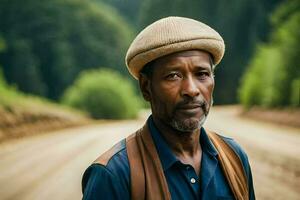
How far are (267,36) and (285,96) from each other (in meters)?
27.3

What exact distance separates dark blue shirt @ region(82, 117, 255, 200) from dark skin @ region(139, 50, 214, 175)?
55 millimetres

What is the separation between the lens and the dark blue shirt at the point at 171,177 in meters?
2.17

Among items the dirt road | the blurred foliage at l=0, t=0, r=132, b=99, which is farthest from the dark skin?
the blurred foliage at l=0, t=0, r=132, b=99

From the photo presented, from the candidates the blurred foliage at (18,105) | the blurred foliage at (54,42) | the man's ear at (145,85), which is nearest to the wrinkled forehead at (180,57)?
the man's ear at (145,85)

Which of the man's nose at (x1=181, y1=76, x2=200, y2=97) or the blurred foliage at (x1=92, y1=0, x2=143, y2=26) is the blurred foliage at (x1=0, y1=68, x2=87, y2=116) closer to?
the man's nose at (x1=181, y1=76, x2=200, y2=97)

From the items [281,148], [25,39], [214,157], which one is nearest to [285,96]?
[281,148]

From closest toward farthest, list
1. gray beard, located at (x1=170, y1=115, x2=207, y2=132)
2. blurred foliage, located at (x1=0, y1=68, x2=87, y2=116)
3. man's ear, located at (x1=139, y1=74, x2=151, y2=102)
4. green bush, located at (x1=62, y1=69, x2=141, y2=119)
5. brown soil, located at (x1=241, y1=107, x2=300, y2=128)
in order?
1. gray beard, located at (x1=170, y1=115, x2=207, y2=132)
2. man's ear, located at (x1=139, y1=74, x2=151, y2=102)
3. brown soil, located at (x1=241, y1=107, x2=300, y2=128)
4. blurred foliage, located at (x1=0, y1=68, x2=87, y2=116)
5. green bush, located at (x1=62, y1=69, x2=141, y2=119)

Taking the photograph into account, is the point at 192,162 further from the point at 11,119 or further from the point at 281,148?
the point at 11,119

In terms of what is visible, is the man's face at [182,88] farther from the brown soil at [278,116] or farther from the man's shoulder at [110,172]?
the brown soil at [278,116]

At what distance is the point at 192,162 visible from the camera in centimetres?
245

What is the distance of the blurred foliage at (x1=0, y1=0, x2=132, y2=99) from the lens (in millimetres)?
56250

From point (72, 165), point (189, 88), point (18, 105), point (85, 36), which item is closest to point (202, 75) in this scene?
point (189, 88)

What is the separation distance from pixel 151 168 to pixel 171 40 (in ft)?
1.86

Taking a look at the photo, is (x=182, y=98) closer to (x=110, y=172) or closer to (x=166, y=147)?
(x=166, y=147)
